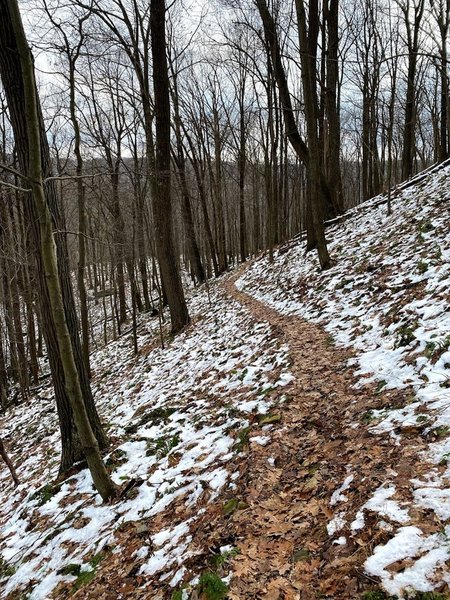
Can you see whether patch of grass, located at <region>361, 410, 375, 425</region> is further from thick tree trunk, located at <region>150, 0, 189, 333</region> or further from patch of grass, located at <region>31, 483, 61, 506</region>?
thick tree trunk, located at <region>150, 0, 189, 333</region>

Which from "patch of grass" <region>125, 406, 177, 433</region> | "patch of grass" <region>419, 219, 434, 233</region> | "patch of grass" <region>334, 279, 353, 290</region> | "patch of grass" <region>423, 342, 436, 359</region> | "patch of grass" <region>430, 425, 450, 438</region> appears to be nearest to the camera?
"patch of grass" <region>430, 425, 450, 438</region>

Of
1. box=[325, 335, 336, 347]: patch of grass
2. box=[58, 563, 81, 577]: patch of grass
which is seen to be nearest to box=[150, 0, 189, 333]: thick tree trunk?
box=[325, 335, 336, 347]: patch of grass

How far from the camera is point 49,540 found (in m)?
4.10

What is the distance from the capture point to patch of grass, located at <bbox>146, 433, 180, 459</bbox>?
4941mm

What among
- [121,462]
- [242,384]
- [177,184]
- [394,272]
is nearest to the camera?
[121,462]

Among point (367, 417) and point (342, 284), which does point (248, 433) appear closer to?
point (367, 417)

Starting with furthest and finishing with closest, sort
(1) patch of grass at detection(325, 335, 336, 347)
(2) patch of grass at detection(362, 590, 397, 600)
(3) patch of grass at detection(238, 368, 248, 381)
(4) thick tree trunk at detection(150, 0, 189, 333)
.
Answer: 1. (4) thick tree trunk at detection(150, 0, 189, 333)
2. (3) patch of grass at detection(238, 368, 248, 381)
3. (1) patch of grass at detection(325, 335, 336, 347)
4. (2) patch of grass at detection(362, 590, 397, 600)

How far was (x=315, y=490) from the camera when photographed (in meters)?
3.13

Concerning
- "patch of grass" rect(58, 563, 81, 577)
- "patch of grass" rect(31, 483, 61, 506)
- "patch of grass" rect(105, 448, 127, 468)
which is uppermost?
"patch of grass" rect(105, 448, 127, 468)

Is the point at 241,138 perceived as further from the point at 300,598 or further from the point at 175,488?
the point at 300,598

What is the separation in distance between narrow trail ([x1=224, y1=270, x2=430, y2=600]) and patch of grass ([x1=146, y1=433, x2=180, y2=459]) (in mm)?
1399

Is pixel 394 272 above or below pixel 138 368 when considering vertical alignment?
above

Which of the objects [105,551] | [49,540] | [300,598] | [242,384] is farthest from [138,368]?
[300,598]

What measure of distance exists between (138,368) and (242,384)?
6.12m
